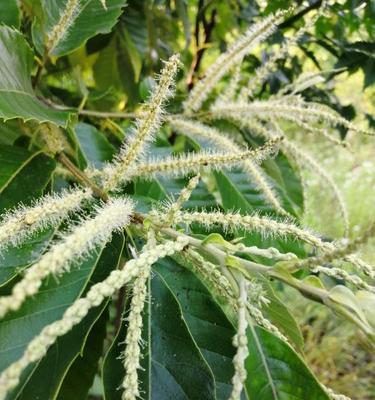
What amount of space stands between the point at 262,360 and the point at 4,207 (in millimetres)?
487

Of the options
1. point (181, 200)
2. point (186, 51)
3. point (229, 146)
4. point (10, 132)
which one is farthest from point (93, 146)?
point (186, 51)

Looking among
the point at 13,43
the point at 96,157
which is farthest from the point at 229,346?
the point at 13,43

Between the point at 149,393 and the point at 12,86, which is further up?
the point at 12,86

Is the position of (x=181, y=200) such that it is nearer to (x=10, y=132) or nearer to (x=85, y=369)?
(x=85, y=369)

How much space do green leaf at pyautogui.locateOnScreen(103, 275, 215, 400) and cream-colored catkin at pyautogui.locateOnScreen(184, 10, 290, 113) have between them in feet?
1.98

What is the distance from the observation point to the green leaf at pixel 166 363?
757mm

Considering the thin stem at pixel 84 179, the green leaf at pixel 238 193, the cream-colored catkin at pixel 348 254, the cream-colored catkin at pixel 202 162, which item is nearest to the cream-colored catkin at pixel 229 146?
the green leaf at pixel 238 193

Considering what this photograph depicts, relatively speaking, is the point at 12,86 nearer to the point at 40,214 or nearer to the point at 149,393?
the point at 40,214

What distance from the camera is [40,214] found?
27.9 inches

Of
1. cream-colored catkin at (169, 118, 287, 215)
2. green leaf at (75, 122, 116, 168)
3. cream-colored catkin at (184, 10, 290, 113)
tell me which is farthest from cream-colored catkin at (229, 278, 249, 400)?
cream-colored catkin at (184, 10, 290, 113)

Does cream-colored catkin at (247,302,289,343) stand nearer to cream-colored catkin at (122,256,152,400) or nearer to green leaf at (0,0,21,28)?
cream-colored catkin at (122,256,152,400)

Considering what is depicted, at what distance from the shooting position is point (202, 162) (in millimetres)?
816

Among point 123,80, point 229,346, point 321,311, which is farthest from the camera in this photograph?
point 321,311

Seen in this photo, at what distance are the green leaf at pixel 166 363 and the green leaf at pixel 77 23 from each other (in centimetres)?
56
